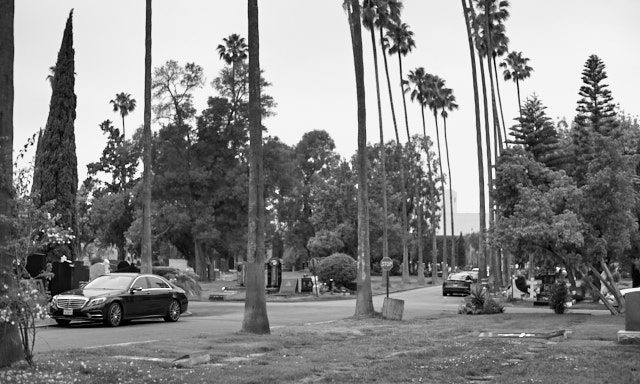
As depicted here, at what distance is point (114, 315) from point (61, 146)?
15.4 metres

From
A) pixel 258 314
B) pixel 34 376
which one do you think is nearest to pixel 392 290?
pixel 258 314

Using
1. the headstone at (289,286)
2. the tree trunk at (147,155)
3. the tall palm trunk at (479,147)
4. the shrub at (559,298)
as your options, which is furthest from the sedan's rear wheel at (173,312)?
the tall palm trunk at (479,147)

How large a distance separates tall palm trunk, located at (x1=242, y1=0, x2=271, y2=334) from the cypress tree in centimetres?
1788

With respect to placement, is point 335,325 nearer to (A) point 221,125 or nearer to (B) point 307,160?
(A) point 221,125

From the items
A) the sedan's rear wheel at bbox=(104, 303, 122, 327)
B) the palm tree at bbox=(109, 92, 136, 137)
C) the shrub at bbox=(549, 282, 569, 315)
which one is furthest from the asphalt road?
the palm tree at bbox=(109, 92, 136, 137)

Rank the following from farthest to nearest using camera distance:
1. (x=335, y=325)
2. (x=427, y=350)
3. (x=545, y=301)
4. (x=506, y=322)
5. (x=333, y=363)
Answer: (x=545, y=301) → (x=506, y=322) → (x=335, y=325) → (x=427, y=350) → (x=333, y=363)

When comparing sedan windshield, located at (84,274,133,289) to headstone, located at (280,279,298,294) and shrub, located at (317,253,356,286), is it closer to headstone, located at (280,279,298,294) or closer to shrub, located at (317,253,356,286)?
headstone, located at (280,279,298,294)

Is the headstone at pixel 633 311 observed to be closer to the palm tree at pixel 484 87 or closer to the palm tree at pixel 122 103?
the palm tree at pixel 484 87

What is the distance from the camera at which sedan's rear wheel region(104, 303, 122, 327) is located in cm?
2058

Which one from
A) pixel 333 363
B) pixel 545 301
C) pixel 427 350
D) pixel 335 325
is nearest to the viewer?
pixel 333 363

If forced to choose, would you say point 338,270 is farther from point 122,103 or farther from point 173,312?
point 122,103

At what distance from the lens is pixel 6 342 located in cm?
1023

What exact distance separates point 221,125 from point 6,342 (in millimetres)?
50949

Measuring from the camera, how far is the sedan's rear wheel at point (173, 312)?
2308cm
